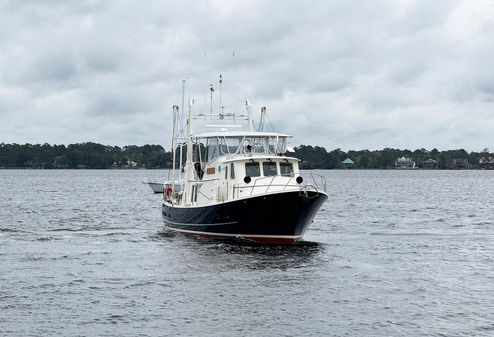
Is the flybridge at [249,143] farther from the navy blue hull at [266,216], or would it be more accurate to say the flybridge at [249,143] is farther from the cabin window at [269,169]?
the navy blue hull at [266,216]

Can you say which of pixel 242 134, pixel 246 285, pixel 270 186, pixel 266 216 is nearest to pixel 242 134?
pixel 242 134

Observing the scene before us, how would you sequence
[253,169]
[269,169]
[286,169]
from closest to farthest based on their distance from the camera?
[253,169]
[269,169]
[286,169]

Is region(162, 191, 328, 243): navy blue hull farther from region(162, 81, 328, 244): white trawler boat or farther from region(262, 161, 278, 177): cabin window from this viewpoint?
region(262, 161, 278, 177): cabin window

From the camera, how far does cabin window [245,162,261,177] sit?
120 ft

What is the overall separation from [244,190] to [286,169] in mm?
2790

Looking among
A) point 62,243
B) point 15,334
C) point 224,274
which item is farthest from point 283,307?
point 62,243

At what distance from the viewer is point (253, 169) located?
36625 mm

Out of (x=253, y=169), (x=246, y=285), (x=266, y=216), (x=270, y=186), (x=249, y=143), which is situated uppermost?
(x=249, y=143)

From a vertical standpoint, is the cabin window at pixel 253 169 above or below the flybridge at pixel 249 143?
below

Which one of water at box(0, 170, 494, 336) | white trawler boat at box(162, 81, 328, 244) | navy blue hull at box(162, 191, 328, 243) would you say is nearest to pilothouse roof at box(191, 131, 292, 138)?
white trawler boat at box(162, 81, 328, 244)

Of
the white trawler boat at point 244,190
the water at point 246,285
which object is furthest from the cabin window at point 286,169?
the water at point 246,285

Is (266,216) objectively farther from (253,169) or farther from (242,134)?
(242,134)

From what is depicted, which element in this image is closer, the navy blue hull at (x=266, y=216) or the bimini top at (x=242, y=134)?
the navy blue hull at (x=266, y=216)

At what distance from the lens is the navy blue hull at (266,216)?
33562mm
